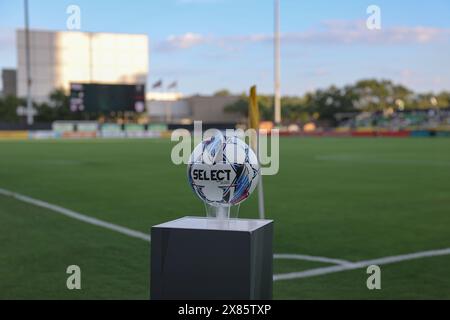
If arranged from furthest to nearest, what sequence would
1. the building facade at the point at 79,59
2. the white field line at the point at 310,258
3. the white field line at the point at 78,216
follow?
the building facade at the point at 79,59 → the white field line at the point at 78,216 → the white field line at the point at 310,258

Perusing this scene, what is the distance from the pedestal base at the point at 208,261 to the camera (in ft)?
10.8

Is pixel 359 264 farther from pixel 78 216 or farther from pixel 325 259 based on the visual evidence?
pixel 78 216

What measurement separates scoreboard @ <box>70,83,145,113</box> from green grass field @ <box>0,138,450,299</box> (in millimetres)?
35583

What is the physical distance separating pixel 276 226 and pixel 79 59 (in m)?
79.2

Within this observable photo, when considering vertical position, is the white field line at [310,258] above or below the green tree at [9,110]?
below

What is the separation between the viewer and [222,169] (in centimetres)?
348

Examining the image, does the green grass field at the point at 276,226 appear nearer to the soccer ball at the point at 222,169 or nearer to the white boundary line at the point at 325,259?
the white boundary line at the point at 325,259

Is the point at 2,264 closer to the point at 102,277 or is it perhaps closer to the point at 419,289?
the point at 102,277

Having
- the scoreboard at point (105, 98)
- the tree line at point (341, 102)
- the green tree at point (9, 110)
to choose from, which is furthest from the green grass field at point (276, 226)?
the tree line at point (341, 102)

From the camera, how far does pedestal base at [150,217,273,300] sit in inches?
130

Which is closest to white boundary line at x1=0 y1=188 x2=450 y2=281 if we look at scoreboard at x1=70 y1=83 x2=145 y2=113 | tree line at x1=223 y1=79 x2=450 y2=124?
scoreboard at x1=70 y1=83 x2=145 y2=113

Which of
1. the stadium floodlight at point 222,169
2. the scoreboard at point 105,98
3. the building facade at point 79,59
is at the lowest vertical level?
the stadium floodlight at point 222,169
